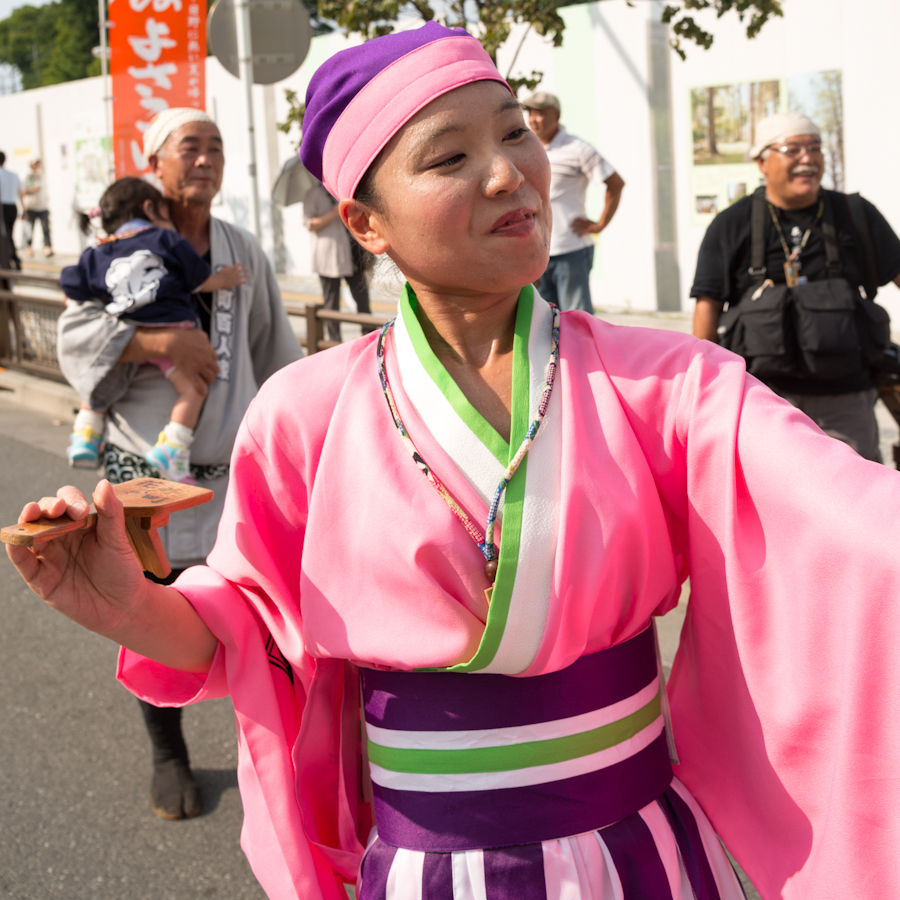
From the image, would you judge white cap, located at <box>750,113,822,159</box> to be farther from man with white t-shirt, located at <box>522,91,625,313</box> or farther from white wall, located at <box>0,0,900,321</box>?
white wall, located at <box>0,0,900,321</box>

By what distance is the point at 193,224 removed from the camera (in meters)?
3.27

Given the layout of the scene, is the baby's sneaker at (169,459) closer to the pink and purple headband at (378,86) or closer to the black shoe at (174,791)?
the black shoe at (174,791)

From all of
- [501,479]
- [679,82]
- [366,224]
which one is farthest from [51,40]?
[501,479]

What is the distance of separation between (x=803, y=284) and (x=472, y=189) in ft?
9.49

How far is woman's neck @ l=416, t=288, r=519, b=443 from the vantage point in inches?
61.1

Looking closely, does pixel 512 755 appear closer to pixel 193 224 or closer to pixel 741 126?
pixel 193 224

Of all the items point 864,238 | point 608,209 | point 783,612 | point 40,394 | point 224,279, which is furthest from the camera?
point 40,394

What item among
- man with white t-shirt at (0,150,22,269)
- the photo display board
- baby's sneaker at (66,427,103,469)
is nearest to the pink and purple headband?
baby's sneaker at (66,427,103,469)

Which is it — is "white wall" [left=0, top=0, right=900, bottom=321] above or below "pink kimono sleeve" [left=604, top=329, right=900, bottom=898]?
above

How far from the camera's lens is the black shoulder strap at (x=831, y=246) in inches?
158

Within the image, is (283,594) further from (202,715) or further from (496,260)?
(202,715)

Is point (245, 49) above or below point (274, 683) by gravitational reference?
above

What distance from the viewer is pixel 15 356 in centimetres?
Result: 1055

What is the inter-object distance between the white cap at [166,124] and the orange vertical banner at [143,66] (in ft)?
11.3
